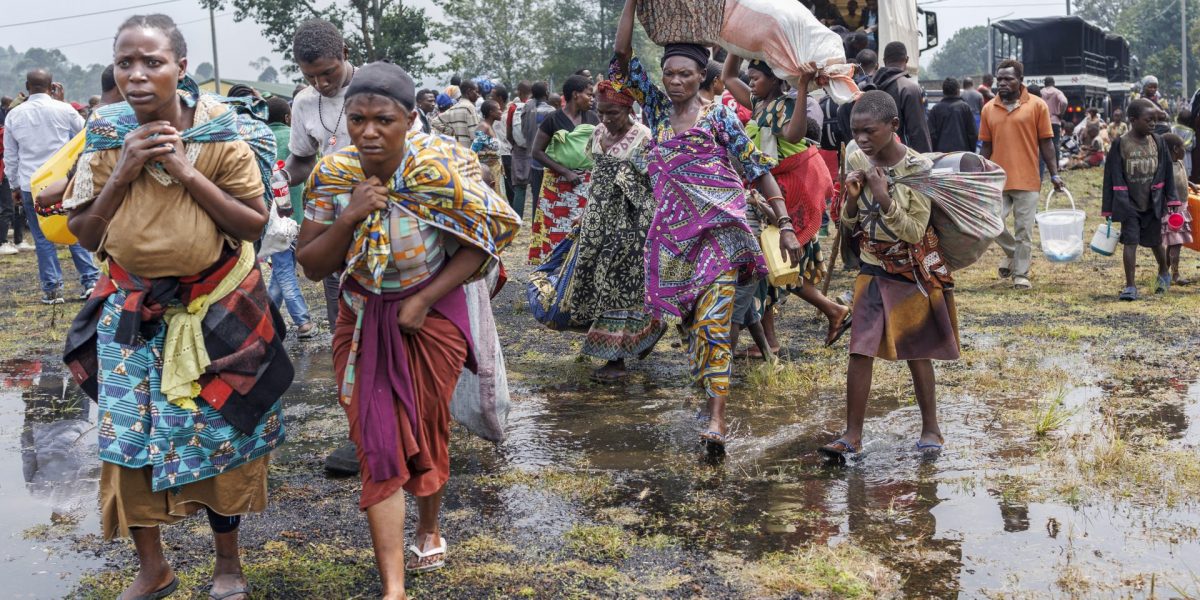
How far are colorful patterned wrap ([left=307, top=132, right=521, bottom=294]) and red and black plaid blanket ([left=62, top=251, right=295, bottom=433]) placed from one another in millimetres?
391

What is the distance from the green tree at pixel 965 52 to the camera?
146250 millimetres

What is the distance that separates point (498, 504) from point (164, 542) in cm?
131

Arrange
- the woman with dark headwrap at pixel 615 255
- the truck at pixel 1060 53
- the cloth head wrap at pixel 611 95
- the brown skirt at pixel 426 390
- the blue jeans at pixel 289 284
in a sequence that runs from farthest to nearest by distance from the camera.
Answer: the truck at pixel 1060 53 → the blue jeans at pixel 289 284 → the woman with dark headwrap at pixel 615 255 → the cloth head wrap at pixel 611 95 → the brown skirt at pixel 426 390

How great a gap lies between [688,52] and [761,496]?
2.12m

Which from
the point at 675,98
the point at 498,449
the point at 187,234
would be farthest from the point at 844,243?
the point at 187,234

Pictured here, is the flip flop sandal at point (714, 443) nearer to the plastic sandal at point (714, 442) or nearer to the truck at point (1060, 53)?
the plastic sandal at point (714, 442)

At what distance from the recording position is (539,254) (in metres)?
9.05

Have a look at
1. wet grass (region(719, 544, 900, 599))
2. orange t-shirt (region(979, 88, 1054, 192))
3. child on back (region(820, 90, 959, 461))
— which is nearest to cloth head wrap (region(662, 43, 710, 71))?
child on back (region(820, 90, 959, 461))

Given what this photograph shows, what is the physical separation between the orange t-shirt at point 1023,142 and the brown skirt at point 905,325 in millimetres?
5683

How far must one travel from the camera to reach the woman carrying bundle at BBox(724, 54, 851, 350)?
696 centimetres

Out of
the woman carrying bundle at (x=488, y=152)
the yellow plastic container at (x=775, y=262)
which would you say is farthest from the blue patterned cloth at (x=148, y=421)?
the woman carrying bundle at (x=488, y=152)

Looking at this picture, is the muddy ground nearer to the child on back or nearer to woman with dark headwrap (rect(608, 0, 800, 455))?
the child on back

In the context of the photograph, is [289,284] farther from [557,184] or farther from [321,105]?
[321,105]

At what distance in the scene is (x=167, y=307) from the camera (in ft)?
11.5
